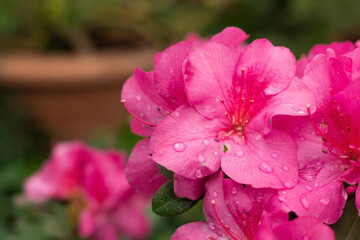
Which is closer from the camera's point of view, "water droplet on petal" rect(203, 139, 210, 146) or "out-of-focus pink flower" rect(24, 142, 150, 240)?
"water droplet on petal" rect(203, 139, 210, 146)

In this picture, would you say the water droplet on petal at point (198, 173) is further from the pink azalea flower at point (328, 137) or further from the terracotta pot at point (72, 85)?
the terracotta pot at point (72, 85)

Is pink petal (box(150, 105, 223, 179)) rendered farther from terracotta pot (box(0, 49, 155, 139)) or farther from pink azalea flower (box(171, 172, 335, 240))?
terracotta pot (box(0, 49, 155, 139))

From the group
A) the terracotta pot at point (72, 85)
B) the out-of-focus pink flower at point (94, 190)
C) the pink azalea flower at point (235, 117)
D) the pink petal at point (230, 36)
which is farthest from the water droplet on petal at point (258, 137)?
the terracotta pot at point (72, 85)

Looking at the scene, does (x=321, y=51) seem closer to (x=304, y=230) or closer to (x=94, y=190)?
(x=304, y=230)

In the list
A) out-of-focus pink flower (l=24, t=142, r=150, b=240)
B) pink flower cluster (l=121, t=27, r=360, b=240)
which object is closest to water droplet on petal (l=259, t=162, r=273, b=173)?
pink flower cluster (l=121, t=27, r=360, b=240)

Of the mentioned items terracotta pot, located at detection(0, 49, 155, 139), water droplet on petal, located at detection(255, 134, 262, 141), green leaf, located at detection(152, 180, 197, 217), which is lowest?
terracotta pot, located at detection(0, 49, 155, 139)

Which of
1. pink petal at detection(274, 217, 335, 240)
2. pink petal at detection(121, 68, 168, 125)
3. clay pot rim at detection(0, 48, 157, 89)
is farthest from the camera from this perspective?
clay pot rim at detection(0, 48, 157, 89)

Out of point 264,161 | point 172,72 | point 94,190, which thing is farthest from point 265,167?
point 94,190
